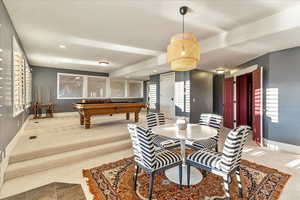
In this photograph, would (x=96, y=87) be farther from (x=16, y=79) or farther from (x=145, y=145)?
(x=145, y=145)

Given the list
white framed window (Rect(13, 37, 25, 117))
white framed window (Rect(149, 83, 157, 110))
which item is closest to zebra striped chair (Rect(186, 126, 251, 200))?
white framed window (Rect(13, 37, 25, 117))

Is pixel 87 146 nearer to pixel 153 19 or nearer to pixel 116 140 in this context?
pixel 116 140

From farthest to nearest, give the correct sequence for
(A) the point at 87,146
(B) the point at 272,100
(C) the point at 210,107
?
(C) the point at 210,107, (B) the point at 272,100, (A) the point at 87,146

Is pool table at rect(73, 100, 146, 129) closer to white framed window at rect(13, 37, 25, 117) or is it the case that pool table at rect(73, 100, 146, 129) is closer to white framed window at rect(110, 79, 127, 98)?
white framed window at rect(13, 37, 25, 117)

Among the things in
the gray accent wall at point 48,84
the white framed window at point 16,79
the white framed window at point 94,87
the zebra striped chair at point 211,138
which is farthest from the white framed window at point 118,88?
the zebra striped chair at point 211,138

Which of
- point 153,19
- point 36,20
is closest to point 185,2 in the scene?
point 153,19

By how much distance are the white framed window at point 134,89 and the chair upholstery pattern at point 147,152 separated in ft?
26.7

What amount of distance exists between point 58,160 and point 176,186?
2147 millimetres

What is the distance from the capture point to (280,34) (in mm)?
2627

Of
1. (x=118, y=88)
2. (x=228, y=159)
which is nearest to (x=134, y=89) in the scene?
(x=118, y=88)

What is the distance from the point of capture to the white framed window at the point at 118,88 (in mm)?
9188

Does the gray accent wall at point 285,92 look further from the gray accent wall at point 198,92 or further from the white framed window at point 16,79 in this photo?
the white framed window at point 16,79

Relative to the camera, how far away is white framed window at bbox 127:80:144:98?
9.94 meters

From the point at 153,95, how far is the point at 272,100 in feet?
17.9
